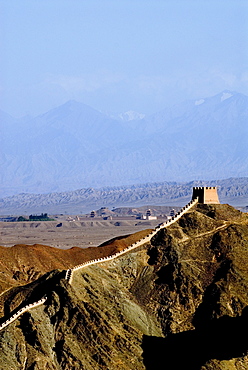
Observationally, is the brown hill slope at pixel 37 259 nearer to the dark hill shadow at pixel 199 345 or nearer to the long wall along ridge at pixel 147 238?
the long wall along ridge at pixel 147 238

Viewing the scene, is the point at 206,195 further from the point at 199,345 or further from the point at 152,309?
the point at 199,345

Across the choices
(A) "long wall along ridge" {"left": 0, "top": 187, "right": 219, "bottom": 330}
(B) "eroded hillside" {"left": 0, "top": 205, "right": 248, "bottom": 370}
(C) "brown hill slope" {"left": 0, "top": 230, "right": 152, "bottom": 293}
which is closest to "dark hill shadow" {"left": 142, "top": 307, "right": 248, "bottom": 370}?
(B) "eroded hillside" {"left": 0, "top": 205, "right": 248, "bottom": 370}

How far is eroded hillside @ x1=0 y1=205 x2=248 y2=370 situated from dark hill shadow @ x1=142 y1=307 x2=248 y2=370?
0.32 ft

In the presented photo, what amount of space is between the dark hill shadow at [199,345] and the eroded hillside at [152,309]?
0.10 m

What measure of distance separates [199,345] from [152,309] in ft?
27.9

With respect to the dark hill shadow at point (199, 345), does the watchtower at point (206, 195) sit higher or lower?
higher

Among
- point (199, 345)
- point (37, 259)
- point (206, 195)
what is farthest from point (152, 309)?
point (37, 259)

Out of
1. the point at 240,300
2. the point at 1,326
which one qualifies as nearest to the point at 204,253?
the point at 240,300

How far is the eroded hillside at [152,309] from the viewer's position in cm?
7231

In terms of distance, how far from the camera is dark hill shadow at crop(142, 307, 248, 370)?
7088cm

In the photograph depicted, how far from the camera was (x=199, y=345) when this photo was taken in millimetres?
73625

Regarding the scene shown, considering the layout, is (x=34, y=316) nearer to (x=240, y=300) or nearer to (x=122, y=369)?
(x=122, y=369)

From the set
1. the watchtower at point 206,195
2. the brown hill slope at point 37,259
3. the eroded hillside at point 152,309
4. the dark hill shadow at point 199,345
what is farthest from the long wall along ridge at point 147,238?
the brown hill slope at point 37,259

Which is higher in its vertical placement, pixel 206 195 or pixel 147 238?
pixel 206 195
